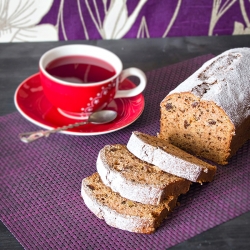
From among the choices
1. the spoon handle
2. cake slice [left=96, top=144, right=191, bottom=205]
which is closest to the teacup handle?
the spoon handle

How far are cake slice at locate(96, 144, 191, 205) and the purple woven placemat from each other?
0.08m

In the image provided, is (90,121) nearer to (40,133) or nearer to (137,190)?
(40,133)

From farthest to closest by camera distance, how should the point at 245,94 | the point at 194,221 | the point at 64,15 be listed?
the point at 64,15 < the point at 245,94 < the point at 194,221

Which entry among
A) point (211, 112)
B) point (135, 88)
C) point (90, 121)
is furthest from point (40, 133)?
point (211, 112)

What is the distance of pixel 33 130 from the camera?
5.60ft

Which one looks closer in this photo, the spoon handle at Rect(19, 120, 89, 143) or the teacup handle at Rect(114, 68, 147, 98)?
the spoon handle at Rect(19, 120, 89, 143)

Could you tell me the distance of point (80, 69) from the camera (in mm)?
1756

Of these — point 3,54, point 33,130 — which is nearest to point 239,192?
point 33,130

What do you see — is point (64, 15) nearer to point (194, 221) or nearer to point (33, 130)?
point (33, 130)

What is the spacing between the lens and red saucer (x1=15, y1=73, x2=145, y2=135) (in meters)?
1.65

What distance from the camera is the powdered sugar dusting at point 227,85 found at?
1532 millimetres

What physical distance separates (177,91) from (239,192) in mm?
372

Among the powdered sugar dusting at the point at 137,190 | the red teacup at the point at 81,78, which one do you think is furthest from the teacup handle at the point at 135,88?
the powdered sugar dusting at the point at 137,190

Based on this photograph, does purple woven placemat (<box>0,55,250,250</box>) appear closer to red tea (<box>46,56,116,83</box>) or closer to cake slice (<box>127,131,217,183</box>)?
cake slice (<box>127,131,217,183</box>)
